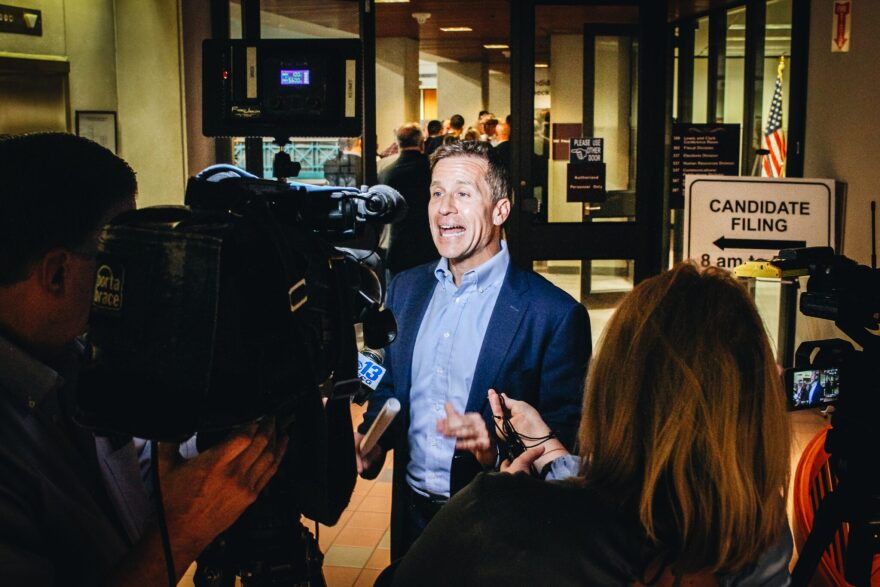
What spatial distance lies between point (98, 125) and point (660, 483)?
465cm

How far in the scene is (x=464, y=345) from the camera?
1975mm

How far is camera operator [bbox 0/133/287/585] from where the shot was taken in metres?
1.00

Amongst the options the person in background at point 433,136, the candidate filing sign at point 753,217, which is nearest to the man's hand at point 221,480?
the candidate filing sign at point 753,217

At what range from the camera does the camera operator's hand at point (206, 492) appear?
997mm

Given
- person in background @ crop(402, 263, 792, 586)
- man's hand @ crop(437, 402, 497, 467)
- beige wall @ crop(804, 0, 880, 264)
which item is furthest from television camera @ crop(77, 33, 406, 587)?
beige wall @ crop(804, 0, 880, 264)

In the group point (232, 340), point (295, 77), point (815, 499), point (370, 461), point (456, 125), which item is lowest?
point (815, 499)

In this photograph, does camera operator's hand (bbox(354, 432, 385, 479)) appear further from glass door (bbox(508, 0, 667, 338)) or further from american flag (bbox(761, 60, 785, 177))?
american flag (bbox(761, 60, 785, 177))

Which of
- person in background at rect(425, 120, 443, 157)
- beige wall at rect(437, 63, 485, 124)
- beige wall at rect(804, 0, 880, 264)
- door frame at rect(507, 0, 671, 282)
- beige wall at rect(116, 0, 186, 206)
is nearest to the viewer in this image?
beige wall at rect(804, 0, 880, 264)

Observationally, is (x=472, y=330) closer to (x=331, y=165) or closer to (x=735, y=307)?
(x=735, y=307)

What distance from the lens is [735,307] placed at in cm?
111

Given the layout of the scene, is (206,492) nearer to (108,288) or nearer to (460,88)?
(108,288)

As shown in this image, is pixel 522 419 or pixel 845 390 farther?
pixel 845 390

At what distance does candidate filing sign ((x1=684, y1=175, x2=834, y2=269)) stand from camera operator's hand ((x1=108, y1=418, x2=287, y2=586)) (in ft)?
11.4

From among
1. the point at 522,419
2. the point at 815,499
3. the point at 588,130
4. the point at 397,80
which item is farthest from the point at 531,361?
the point at 397,80
